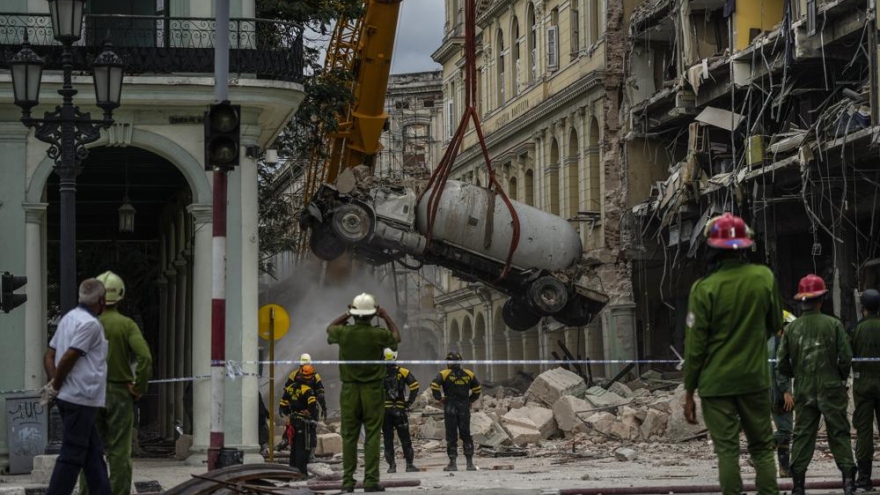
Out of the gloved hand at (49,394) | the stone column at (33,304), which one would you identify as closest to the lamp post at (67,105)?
the stone column at (33,304)

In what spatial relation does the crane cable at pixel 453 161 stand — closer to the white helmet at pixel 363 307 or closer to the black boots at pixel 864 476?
the white helmet at pixel 363 307

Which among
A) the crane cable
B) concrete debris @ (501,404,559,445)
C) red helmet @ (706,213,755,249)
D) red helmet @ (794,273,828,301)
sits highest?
the crane cable

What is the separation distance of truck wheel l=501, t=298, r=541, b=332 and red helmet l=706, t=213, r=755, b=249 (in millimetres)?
28898

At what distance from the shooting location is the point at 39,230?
79.5 feet

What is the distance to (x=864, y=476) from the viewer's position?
15.3m

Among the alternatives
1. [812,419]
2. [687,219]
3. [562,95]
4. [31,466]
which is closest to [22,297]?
[31,466]

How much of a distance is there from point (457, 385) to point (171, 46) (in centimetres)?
613

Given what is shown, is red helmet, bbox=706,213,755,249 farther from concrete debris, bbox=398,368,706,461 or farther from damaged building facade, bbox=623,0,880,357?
damaged building facade, bbox=623,0,880,357

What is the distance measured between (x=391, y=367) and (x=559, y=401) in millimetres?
9361

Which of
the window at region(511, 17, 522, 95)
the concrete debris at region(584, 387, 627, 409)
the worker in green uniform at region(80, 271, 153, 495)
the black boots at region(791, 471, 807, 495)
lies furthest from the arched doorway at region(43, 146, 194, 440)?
the window at region(511, 17, 522, 95)

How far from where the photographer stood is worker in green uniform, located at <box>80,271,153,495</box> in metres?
13.1

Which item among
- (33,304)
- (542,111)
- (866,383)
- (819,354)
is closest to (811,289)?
(819,354)

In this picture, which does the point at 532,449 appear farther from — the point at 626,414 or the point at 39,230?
the point at 39,230

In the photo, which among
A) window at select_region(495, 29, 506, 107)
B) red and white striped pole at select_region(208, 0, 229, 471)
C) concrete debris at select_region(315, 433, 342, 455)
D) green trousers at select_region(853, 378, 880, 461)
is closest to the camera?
green trousers at select_region(853, 378, 880, 461)
